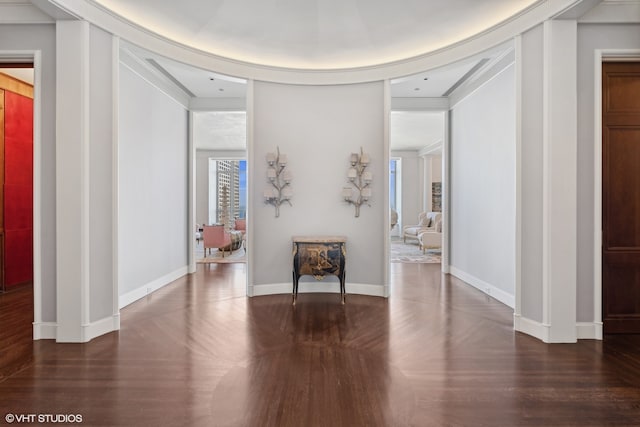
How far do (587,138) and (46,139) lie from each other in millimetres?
5147

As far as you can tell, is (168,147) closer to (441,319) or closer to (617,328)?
(441,319)

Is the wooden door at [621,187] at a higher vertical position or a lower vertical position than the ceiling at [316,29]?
lower

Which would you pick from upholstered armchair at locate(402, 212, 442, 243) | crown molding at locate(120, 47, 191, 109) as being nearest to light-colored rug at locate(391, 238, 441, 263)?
upholstered armchair at locate(402, 212, 442, 243)

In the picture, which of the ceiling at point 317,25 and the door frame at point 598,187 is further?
A: the ceiling at point 317,25

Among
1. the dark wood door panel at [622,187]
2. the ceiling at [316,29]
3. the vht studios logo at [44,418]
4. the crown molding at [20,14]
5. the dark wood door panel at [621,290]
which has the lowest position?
the vht studios logo at [44,418]

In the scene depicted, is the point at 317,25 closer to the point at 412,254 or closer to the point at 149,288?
the point at 149,288

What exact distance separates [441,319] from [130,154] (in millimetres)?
4351

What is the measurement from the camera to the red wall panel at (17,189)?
201 inches

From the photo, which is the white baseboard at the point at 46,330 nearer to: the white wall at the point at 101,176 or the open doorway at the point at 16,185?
the white wall at the point at 101,176

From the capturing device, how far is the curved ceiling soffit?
317 cm

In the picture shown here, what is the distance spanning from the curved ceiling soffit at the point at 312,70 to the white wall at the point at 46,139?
483mm

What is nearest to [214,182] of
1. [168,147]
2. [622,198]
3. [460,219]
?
[168,147]

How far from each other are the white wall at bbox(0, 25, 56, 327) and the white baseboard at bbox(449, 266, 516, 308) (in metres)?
4.93

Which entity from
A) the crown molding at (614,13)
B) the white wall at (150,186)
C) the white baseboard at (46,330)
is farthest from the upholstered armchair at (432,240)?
the white baseboard at (46,330)
